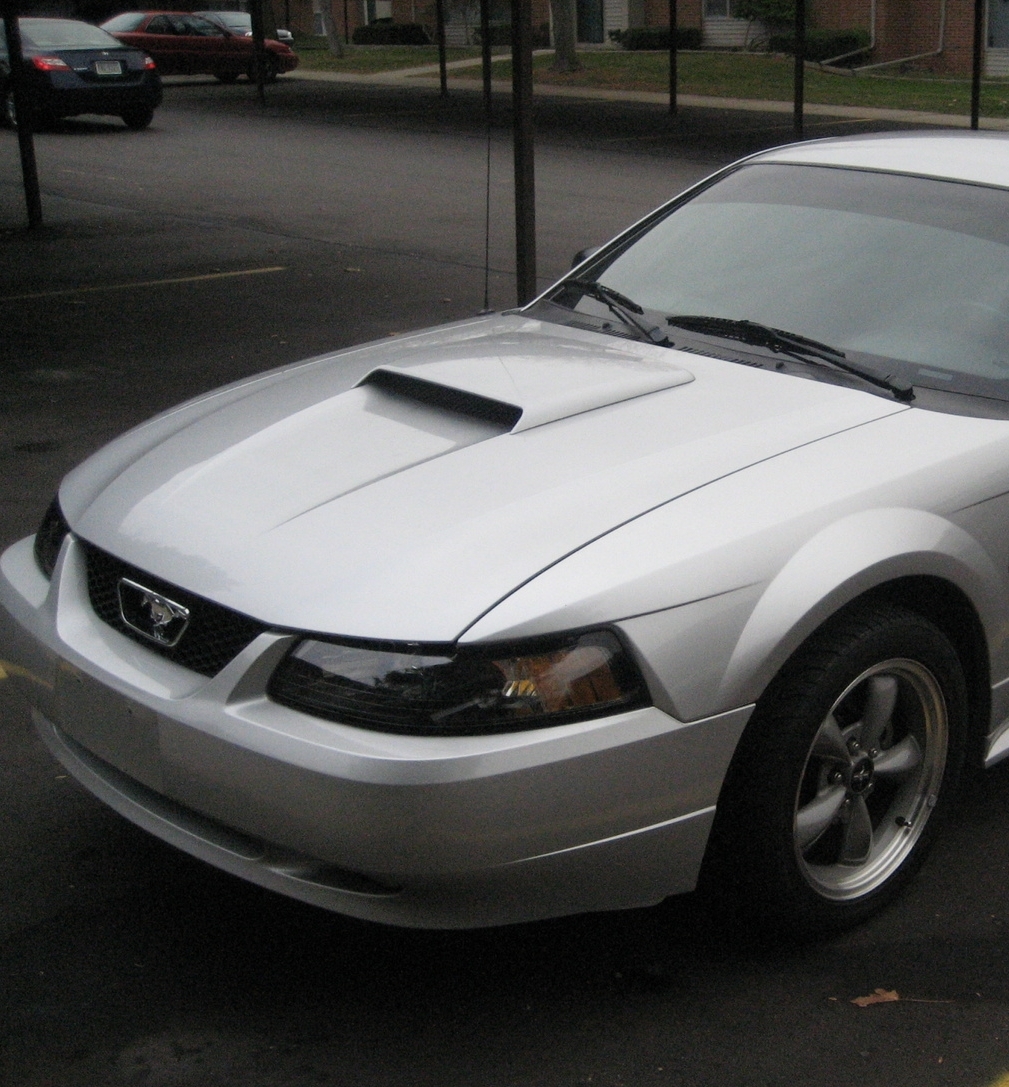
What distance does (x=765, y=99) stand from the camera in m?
28.6

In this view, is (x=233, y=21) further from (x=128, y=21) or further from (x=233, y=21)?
(x=128, y=21)

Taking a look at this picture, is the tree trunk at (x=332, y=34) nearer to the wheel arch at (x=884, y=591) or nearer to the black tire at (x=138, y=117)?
the black tire at (x=138, y=117)

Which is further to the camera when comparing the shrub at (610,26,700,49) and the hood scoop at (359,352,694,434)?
the shrub at (610,26,700,49)

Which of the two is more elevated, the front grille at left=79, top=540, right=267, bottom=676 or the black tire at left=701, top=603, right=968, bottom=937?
the front grille at left=79, top=540, right=267, bottom=676

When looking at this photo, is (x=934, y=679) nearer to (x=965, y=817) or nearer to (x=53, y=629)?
(x=965, y=817)

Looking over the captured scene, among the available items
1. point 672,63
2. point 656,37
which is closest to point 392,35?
point 656,37

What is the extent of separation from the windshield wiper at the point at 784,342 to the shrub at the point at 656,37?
4015 cm

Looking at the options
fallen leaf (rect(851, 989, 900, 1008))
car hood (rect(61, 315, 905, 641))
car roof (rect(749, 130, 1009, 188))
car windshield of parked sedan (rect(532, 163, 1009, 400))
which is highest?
car roof (rect(749, 130, 1009, 188))

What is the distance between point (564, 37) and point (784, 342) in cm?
3344

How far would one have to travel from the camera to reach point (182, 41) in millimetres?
32500

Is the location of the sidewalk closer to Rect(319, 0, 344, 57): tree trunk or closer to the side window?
the side window

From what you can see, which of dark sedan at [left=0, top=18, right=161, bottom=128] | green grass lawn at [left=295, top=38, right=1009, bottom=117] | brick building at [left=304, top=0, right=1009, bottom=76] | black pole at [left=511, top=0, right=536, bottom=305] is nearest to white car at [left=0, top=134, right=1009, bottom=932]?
black pole at [left=511, top=0, right=536, bottom=305]

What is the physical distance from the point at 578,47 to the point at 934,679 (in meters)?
46.0

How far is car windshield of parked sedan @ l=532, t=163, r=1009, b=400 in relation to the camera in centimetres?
366
